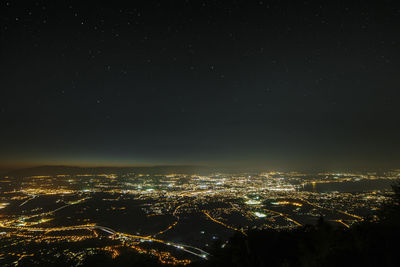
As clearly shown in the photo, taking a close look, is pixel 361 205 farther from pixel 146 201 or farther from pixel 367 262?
pixel 146 201

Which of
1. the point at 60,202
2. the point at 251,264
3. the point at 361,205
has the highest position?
the point at 251,264

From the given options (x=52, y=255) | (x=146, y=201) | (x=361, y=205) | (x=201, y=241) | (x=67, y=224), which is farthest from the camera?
(x=146, y=201)

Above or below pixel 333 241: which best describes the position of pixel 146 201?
below

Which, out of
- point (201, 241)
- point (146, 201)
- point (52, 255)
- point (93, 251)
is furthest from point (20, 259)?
point (146, 201)

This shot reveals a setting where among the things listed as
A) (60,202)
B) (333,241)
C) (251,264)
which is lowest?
(60,202)

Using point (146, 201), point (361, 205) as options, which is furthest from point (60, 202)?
point (361, 205)

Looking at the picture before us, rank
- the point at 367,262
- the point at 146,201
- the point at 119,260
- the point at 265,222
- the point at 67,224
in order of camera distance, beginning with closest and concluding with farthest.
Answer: the point at 367,262 < the point at 119,260 < the point at 265,222 < the point at 67,224 < the point at 146,201

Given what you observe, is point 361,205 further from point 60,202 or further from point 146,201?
point 60,202

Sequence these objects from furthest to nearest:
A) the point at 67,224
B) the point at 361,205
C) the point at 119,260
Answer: the point at 361,205 < the point at 67,224 < the point at 119,260

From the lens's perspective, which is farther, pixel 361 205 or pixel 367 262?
pixel 361 205

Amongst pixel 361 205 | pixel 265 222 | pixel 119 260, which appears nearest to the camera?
pixel 119 260
